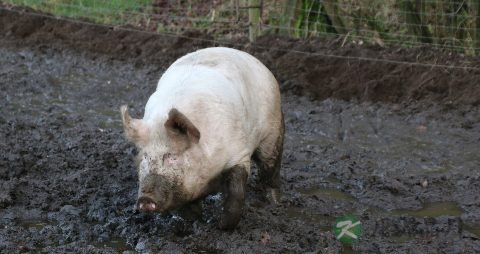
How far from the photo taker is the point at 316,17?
9648 mm

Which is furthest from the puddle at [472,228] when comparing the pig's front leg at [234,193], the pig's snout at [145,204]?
the pig's snout at [145,204]

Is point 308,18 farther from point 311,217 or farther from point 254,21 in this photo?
point 311,217

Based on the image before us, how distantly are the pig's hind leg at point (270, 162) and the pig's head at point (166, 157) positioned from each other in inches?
43.7

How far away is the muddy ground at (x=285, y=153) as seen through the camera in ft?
15.3

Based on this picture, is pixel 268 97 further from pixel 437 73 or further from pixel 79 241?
pixel 437 73

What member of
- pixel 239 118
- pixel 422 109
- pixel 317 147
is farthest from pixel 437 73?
pixel 239 118

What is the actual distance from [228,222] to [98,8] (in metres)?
7.63

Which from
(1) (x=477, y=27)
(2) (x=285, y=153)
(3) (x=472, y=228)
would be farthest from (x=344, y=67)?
(3) (x=472, y=228)

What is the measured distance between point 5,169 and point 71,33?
5547 mm

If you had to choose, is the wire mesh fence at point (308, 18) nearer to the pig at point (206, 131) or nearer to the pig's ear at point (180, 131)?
the pig at point (206, 131)

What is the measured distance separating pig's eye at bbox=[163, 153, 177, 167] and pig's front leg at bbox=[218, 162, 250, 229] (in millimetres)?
456

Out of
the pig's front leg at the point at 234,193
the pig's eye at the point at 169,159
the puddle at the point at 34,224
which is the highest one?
the pig's eye at the point at 169,159

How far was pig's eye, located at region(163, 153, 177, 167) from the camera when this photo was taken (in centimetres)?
411

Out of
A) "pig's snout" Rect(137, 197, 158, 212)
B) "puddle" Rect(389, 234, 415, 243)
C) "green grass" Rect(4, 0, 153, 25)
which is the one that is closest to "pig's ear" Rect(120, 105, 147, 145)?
"pig's snout" Rect(137, 197, 158, 212)
